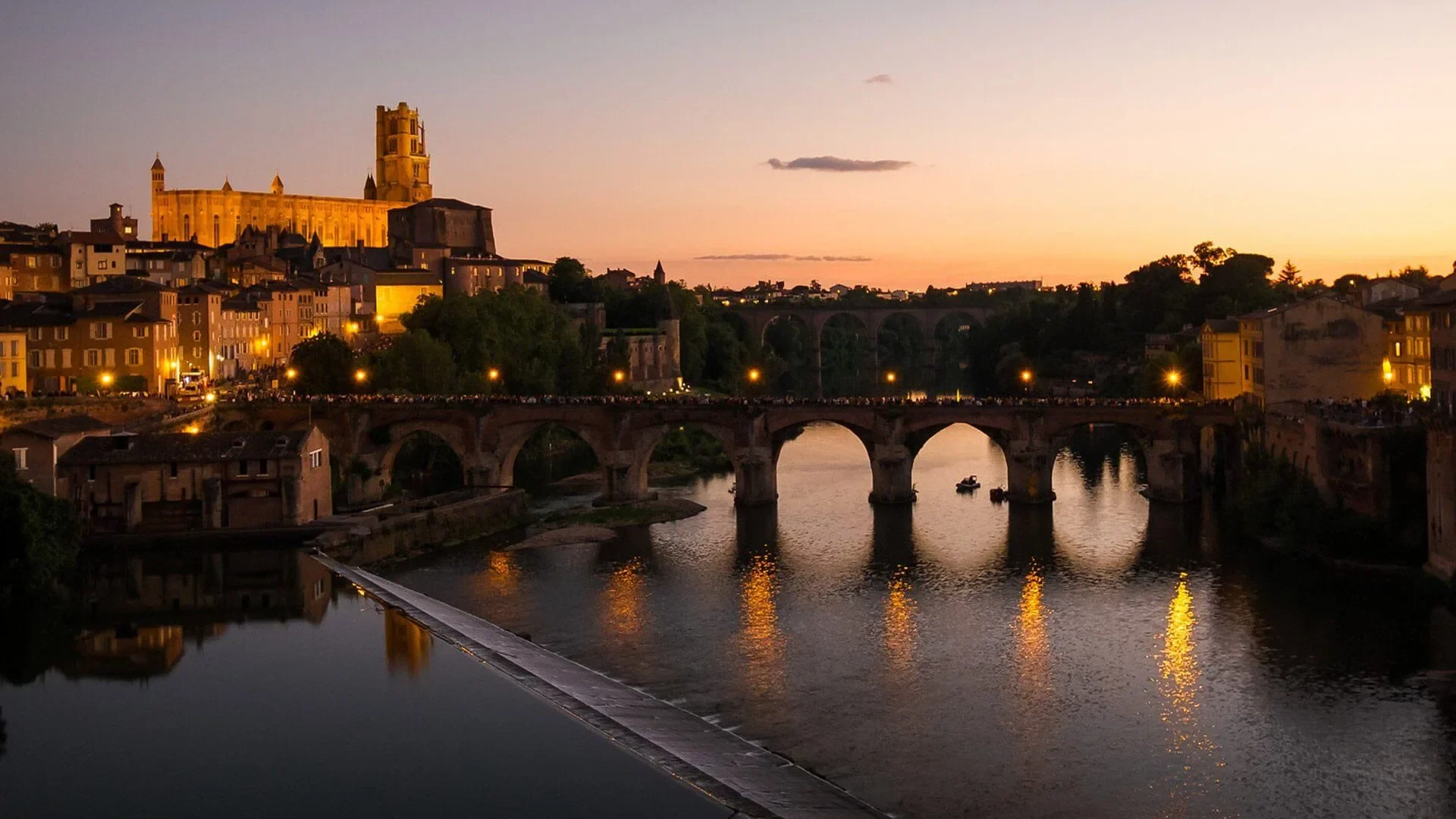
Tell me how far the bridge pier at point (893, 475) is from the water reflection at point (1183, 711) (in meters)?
18.5

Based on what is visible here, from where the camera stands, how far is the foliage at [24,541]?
4347cm

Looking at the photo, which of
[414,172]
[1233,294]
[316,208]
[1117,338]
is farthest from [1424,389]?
[414,172]

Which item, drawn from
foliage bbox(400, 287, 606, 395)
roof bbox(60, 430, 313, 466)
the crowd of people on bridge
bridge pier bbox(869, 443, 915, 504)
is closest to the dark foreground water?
roof bbox(60, 430, 313, 466)

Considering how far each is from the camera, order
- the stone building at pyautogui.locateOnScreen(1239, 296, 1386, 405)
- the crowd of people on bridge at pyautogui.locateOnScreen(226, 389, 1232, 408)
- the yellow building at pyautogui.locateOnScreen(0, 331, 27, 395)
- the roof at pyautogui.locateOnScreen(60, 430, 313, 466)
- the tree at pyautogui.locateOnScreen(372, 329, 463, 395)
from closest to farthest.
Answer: the roof at pyautogui.locateOnScreen(60, 430, 313, 466) → the stone building at pyautogui.locateOnScreen(1239, 296, 1386, 405) → the crowd of people on bridge at pyautogui.locateOnScreen(226, 389, 1232, 408) → the yellow building at pyautogui.locateOnScreen(0, 331, 27, 395) → the tree at pyautogui.locateOnScreen(372, 329, 463, 395)

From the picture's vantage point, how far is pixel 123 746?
31672mm

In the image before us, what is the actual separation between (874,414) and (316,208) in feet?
305

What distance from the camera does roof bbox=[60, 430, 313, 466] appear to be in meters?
51.1

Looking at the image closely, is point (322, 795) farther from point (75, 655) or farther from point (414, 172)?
point (414, 172)

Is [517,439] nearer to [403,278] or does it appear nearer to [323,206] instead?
[403,278]

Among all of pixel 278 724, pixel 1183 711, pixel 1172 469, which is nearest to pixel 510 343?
pixel 1172 469

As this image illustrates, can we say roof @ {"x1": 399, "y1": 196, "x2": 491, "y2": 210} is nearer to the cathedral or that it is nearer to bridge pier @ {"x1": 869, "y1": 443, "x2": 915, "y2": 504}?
the cathedral

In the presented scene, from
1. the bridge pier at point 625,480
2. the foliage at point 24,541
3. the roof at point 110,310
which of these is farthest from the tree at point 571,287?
the foliage at point 24,541

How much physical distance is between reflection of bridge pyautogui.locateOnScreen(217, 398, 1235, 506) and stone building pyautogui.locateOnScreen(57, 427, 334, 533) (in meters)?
11.6

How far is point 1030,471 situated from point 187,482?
29.8 m
